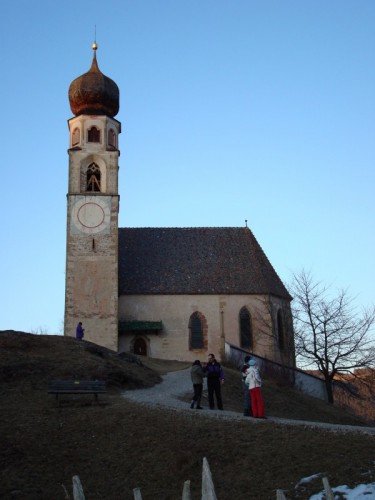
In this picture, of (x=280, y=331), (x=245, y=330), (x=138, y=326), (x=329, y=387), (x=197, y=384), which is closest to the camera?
(x=197, y=384)

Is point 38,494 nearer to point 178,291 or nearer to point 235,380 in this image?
point 235,380

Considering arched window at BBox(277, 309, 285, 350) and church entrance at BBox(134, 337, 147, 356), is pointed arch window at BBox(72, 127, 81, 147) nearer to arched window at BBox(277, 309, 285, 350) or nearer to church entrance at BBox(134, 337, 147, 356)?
church entrance at BBox(134, 337, 147, 356)

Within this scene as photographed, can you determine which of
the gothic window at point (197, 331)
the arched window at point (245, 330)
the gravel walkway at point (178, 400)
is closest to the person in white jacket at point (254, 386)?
the gravel walkway at point (178, 400)

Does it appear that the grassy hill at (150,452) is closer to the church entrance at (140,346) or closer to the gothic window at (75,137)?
the church entrance at (140,346)

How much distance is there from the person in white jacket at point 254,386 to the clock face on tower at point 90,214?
2305 centimetres

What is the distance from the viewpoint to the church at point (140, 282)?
1502 inches

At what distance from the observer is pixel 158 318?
39219 mm

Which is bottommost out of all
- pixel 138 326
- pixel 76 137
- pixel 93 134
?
pixel 138 326

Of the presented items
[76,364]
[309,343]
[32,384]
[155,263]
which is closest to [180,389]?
[76,364]

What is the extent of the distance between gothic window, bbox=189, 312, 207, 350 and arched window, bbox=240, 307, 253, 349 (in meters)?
2.34

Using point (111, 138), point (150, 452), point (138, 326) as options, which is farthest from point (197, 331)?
point (150, 452)

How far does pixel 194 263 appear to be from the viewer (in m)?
41.9

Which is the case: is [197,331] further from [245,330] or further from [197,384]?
[197,384]

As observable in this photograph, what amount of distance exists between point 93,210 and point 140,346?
8.84 meters
